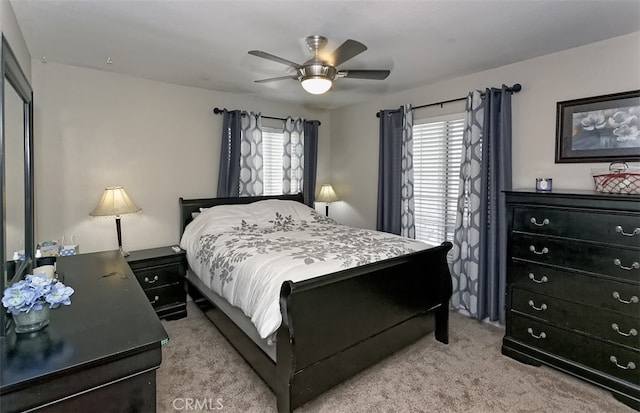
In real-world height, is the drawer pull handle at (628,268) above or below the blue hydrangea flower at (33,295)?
below

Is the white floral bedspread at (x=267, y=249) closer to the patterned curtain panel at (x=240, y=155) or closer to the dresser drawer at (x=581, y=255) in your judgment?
the patterned curtain panel at (x=240, y=155)

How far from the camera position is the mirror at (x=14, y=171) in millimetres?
1132

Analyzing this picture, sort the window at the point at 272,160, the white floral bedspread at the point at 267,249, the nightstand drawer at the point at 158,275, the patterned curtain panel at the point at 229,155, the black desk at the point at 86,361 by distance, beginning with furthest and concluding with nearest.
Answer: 1. the window at the point at 272,160
2. the patterned curtain panel at the point at 229,155
3. the nightstand drawer at the point at 158,275
4. the white floral bedspread at the point at 267,249
5. the black desk at the point at 86,361

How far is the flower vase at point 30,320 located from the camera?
114cm

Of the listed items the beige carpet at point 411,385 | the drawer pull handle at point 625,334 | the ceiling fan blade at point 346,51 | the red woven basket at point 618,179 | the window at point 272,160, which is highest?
the ceiling fan blade at point 346,51

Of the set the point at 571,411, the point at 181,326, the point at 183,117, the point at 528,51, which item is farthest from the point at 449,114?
the point at 181,326

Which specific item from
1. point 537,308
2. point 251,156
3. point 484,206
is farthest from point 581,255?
point 251,156

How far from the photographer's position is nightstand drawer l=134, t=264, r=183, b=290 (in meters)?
3.12

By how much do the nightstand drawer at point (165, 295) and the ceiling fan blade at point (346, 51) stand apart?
260 centimetres

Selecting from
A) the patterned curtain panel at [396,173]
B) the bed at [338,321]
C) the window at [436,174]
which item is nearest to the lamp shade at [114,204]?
the bed at [338,321]

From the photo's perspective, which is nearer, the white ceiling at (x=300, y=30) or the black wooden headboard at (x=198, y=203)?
the white ceiling at (x=300, y=30)

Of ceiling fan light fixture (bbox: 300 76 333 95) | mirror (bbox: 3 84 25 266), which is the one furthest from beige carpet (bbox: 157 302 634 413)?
ceiling fan light fixture (bbox: 300 76 333 95)

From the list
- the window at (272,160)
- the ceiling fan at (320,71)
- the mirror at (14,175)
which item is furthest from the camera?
the window at (272,160)

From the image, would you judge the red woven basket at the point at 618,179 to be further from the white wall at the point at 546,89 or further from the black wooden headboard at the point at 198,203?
the black wooden headboard at the point at 198,203
